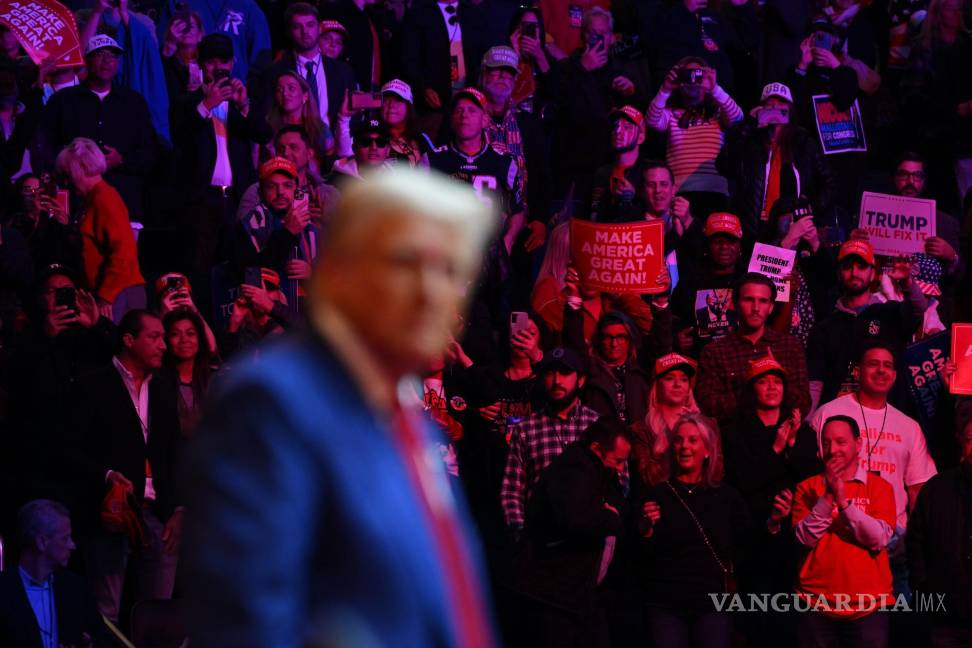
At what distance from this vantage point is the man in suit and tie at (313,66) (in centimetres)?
1012

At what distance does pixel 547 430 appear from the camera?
7.49 m

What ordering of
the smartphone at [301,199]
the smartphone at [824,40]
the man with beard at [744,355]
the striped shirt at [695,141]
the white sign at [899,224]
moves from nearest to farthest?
1. the man with beard at [744,355]
2. the smartphone at [301,199]
3. the white sign at [899,224]
4. the striped shirt at [695,141]
5. the smartphone at [824,40]

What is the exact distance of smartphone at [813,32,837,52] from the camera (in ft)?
36.2

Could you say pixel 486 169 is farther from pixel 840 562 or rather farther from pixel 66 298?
pixel 840 562

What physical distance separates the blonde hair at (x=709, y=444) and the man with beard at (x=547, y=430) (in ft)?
1.59

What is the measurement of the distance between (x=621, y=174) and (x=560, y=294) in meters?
1.29

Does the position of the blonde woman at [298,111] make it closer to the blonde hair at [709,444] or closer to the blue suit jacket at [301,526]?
the blonde hair at [709,444]

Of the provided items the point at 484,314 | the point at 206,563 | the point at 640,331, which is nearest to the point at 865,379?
the point at 640,331

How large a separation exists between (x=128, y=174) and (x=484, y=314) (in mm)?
2438

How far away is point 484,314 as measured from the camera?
340 inches

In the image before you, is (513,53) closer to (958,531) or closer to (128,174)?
(128,174)

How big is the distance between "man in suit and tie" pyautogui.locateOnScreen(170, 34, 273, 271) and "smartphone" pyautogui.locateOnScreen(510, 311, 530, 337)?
189cm

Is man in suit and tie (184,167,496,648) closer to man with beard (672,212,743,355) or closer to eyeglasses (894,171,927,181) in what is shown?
man with beard (672,212,743,355)

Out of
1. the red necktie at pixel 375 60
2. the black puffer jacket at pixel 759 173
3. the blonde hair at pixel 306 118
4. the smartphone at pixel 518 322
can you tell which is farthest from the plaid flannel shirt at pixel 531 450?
the red necktie at pixel 375 60
